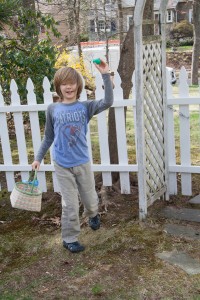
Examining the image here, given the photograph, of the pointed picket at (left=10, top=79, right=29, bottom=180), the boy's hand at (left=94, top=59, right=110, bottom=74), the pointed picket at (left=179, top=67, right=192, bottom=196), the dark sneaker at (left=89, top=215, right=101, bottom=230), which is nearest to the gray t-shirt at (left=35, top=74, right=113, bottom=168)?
the boy's hand at (left=94, top=59, right=110, bottom=74)

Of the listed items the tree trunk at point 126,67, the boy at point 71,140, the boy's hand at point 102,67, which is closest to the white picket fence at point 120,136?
the tree trunk at point 126,67

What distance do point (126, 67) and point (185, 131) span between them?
1.08m

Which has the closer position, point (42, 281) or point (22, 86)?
point (42, 281)

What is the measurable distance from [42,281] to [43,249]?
1.95 feet

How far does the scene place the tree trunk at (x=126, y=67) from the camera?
497 cm

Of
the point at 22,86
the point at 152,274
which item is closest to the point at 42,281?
the point at 152,274

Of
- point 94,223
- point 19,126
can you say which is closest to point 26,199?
point 94,223

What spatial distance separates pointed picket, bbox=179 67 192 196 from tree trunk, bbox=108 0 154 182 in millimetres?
801

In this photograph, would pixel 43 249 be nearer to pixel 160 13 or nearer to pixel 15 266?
pixel 15 266

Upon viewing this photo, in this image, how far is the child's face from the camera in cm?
346

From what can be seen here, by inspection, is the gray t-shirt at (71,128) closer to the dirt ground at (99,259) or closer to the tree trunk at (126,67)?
the dirt ground at (99,259)

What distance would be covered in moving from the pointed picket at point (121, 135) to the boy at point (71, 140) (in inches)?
46.3

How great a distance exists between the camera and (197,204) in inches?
182

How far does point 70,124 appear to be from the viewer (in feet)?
11.6
